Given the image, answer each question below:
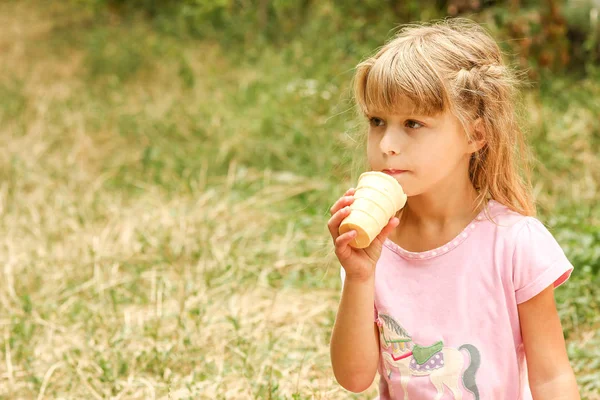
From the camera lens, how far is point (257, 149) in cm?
502

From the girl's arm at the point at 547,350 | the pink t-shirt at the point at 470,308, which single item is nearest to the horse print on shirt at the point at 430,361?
the pink t-shirt at the point at 470,308

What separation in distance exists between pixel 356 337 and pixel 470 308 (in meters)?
0.28

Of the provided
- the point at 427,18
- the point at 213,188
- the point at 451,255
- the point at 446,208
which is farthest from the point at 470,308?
the point at 427,18

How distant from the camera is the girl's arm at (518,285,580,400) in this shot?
6.49 feet

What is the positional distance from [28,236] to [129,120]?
5.81 ft

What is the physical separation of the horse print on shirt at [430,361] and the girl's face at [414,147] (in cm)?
35

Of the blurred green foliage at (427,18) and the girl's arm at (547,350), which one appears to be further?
the blurred green foliage at (427,18)

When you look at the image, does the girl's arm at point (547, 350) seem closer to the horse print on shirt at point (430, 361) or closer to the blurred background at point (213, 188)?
the horse print on shirt at point (430, 361)

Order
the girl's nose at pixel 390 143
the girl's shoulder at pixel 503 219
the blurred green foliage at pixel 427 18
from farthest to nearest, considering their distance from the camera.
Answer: the blurred green foliage at pixel 427 18 < the girl's shoulder at pixel 503 219 < the girl's nose at pixel 390 143

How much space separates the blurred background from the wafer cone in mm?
443

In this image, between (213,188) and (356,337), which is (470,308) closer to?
(356,337)

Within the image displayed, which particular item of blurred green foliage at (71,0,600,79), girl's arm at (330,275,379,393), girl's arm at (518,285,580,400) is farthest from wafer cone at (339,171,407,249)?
blurred green foliage at (71,0,600,79)

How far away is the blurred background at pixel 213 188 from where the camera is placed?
298 centimetres

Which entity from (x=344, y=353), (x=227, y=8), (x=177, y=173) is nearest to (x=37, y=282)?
(x=177, y=173)
